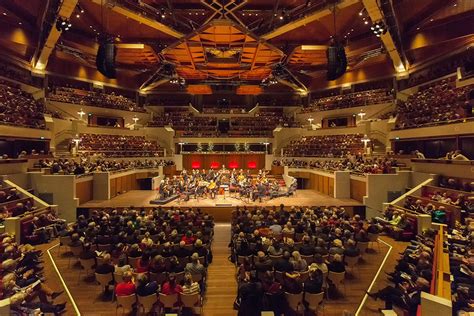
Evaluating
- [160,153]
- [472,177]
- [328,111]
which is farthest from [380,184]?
[160,153]

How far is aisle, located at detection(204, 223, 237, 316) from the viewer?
668 cm

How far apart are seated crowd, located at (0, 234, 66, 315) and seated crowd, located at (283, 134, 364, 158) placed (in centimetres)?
2148

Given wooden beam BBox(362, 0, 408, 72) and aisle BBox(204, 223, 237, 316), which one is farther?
wooden beam BBox(362, 0, 408, 72)

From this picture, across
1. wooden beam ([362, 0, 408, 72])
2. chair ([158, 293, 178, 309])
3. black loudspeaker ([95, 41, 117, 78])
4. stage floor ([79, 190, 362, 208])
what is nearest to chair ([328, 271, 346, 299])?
chair ([158, 293, 178, 309])

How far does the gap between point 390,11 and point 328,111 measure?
1152 centimetres

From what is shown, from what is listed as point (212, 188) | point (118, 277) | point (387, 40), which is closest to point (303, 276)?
point (118, 277)

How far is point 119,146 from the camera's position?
26.0 meters

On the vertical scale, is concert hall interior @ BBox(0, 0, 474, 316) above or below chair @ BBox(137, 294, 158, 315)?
above

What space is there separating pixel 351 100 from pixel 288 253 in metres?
25.3

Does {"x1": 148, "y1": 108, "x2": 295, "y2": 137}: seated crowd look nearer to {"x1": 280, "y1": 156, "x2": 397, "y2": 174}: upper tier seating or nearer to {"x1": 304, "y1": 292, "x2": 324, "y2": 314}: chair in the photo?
{"x1": 280, "y1": 156, "x2": 397, "y2": 174}: upper tier seating

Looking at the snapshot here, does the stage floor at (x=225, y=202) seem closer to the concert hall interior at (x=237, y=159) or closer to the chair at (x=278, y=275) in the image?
the concert hall interior at (x=237, y=159)

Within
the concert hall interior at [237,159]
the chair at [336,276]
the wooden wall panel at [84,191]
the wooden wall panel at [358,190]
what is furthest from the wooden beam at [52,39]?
the wooden wall panel at [358,190]

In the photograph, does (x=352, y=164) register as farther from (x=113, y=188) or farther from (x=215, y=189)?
(x=113, y=188)

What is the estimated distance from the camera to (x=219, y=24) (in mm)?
15367
